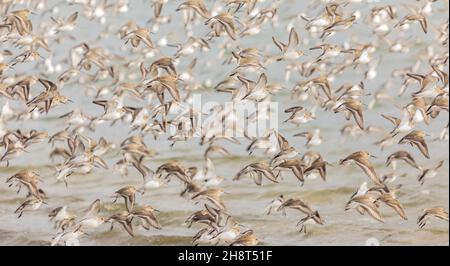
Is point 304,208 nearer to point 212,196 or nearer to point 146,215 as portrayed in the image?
point 212,196

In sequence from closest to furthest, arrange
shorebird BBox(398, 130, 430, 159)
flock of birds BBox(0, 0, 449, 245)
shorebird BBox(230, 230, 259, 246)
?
shorebird BBox(230, 230, 259, 246), flock of birds BBox(0, 0, 449, 245), shorebird BBox(398, 130, 430, 159)

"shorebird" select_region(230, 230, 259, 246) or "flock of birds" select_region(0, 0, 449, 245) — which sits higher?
"flock of birds" select_region(0, 0, 449, 245)

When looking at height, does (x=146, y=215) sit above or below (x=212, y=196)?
below

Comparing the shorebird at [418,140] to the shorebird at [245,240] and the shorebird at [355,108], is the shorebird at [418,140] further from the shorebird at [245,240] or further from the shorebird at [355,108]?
the shorebird at [245,240]

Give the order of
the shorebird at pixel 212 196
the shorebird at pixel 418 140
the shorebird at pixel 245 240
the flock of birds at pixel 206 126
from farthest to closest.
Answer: the shorebird at pixel 418 140 → the flock of birds at pixel 206 126 → the shorebird at pixel 212 196 → the shorebird at pixel 245 240

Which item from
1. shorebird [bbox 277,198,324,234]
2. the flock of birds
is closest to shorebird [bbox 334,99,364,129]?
the flock of birds

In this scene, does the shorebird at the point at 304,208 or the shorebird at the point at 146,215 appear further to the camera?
the shorebird at the point at 304,208

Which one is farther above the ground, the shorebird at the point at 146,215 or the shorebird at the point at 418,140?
the shorebird at the point at 418,140

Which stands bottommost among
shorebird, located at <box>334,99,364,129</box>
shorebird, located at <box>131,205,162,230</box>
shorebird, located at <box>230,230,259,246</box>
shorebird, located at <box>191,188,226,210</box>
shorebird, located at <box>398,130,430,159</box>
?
shorebird, located at <box>230,230,259,246</box>

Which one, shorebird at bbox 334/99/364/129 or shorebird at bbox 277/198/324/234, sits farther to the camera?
shorebird at bbox 334/99/364/129

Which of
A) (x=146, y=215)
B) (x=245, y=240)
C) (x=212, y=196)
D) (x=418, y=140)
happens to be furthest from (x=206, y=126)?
(x=418, y=140)

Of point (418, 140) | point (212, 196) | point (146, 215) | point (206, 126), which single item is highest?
point (206, 126)

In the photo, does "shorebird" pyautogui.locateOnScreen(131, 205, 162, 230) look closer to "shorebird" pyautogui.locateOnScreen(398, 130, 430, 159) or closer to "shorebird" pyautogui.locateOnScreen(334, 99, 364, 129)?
"shorebird" pyautogui.locateOnScreen(334, 99, 364, 129)

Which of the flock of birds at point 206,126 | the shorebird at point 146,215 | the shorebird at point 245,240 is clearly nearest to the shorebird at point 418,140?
the flock of birds at point 206,126
